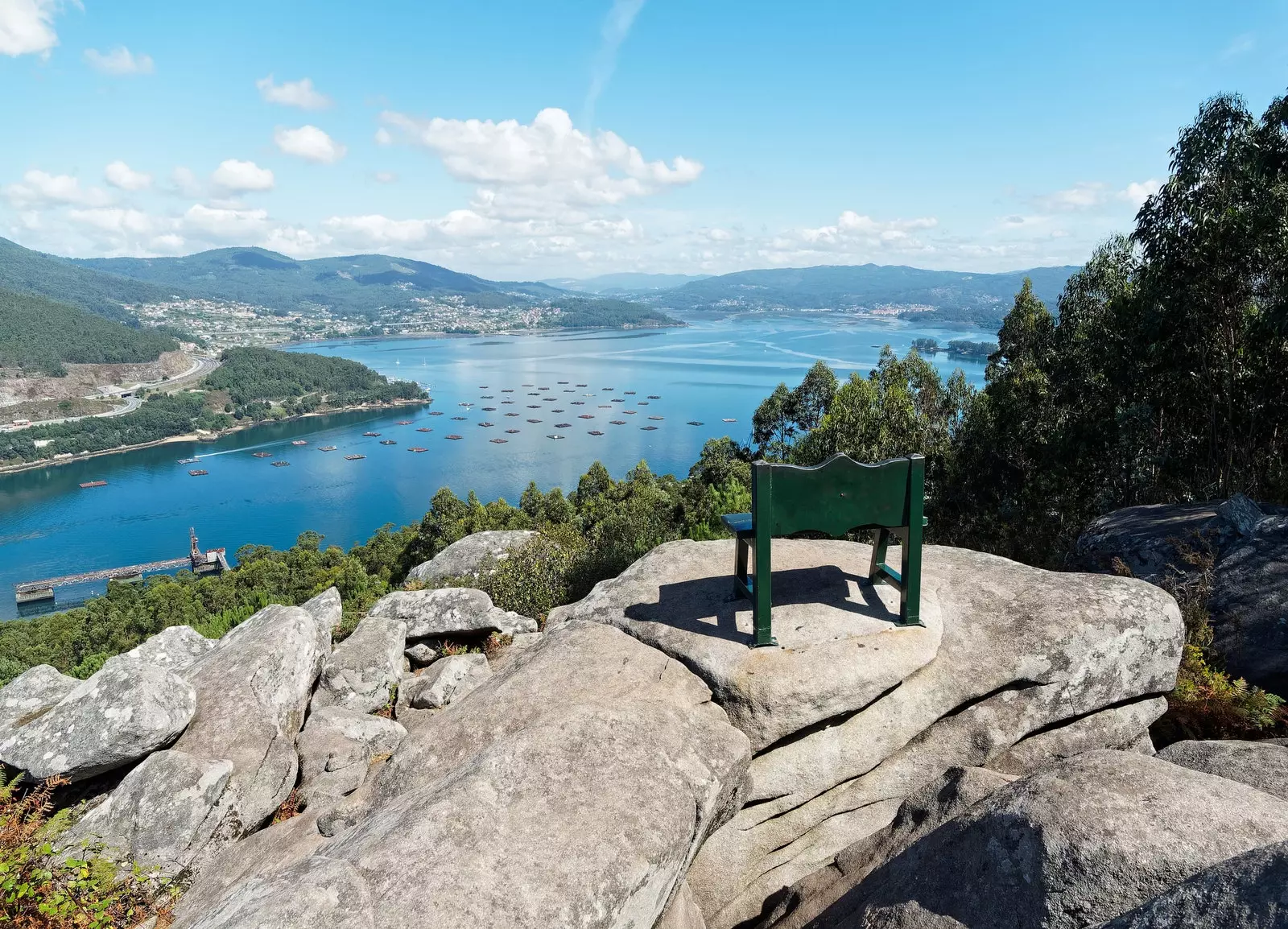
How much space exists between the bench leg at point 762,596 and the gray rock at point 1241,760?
2256 millimetres

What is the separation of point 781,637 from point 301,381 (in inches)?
5544

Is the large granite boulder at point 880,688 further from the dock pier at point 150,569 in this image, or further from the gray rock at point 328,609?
the dock pier at point 150,569

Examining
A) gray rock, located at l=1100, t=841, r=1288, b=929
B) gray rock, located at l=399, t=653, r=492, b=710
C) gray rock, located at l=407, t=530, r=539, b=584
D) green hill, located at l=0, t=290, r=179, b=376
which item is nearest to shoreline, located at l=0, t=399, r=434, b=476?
green hill, located at l=0, t=290, r=179, b=376

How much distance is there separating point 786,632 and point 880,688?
70cm

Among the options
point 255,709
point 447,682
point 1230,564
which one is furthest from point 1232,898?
point 255,709

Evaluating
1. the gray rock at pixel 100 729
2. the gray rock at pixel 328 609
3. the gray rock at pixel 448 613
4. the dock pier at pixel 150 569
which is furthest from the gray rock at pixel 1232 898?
the dock pier at pixel 150 569

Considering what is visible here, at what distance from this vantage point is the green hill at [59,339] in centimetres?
12700

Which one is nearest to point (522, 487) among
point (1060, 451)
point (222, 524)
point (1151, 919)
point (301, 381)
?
point (222, 524)

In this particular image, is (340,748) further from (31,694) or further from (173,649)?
(31,694)

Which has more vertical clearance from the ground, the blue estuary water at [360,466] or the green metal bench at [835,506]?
the green metal bench at [835,506]

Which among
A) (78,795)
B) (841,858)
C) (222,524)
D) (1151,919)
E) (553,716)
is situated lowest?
(222,524)

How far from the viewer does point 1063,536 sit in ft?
34.6

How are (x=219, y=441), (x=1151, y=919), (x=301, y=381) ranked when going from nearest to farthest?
(x=1151, y=919) < (x=219, y=441) < (x=301, y=381)

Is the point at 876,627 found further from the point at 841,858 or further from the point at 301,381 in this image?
the point at 301,381
